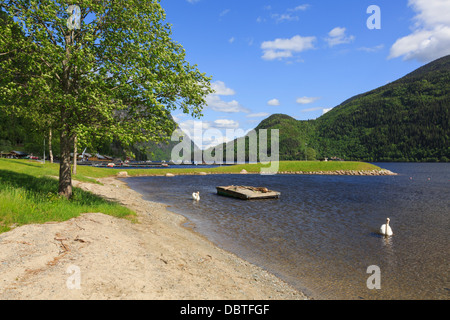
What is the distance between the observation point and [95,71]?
1789 cm

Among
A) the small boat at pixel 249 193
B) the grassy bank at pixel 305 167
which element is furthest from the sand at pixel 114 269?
the grassy bank at pixel 305 167

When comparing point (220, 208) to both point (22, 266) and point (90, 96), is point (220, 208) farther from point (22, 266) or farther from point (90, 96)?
point (22, 266)

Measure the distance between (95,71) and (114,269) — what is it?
1443 centimetres

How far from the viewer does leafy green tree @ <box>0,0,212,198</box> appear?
16.1 meters

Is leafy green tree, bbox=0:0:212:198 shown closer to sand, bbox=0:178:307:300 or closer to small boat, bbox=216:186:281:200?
sand, bbox=0:178:307:300

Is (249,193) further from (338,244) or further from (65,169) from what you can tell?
(65,169)

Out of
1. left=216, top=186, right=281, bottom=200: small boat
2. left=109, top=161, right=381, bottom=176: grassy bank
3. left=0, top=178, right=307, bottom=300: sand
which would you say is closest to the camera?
left=0, top=178, right=307, bottom=300: sand

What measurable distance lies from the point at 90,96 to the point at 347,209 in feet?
102

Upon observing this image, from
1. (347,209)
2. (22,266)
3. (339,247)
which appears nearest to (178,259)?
(22,266)

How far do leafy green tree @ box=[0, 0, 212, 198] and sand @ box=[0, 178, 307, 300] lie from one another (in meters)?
6.43

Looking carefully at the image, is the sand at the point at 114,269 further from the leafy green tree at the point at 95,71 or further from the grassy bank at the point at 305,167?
the grassy bank at the point at 305,167

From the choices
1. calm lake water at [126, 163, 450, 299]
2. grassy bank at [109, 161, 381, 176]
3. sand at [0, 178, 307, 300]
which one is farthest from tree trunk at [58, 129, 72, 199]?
grassy bank at [109, 161, 381, 176]

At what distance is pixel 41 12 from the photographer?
15883mm

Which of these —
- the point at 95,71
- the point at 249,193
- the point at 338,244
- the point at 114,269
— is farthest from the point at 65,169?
the point at 249,193
